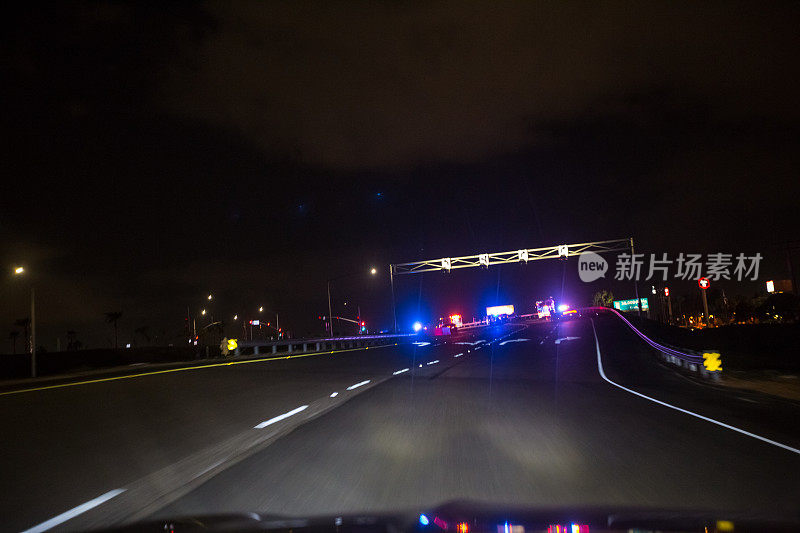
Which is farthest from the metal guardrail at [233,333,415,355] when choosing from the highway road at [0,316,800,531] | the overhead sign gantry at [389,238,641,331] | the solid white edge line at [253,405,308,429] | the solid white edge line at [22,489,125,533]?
the solid white edge line at [22,489,125,533]

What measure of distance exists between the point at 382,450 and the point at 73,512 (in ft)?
12.8

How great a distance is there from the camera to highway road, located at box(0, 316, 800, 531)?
5.89 meters

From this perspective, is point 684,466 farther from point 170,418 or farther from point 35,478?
point 170,418

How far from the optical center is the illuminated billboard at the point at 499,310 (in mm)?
138550

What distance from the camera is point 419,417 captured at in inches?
454

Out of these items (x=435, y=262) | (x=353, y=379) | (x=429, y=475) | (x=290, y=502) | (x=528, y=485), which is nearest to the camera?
(x=290, y=502)

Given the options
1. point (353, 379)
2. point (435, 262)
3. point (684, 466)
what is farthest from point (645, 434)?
point (435, 262)

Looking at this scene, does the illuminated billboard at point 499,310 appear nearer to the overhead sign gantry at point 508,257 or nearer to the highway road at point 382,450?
the overhead sign gantry at point 508,257

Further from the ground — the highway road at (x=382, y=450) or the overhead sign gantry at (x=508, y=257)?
the overhead sign gantry at (x=508, y=257)

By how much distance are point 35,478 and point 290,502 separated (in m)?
3.56

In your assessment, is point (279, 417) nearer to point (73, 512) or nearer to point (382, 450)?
point (382, 450)

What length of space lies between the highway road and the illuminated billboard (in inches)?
4832

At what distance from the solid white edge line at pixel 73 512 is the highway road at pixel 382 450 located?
0.09 feet

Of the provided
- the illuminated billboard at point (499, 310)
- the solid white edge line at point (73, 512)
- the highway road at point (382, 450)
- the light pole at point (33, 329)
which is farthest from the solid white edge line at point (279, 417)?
the illuminated billboard at point (499, 310)
